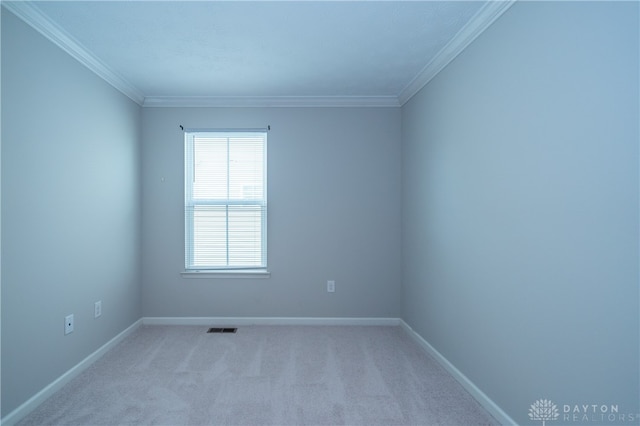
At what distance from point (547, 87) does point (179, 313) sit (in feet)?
12.3

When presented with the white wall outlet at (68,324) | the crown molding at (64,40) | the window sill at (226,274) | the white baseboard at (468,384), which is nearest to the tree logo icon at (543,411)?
the white baseboard at (468,384)

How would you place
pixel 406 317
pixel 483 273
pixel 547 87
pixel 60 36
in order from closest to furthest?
1. pixel 547 87
2. pixel 483 273
3. pixel 60 36
4. pixel 406 317

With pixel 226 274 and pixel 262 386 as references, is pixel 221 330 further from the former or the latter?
pixel 262 386

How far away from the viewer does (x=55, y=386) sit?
6.86ft

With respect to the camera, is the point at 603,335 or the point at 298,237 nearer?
the point at 603,335

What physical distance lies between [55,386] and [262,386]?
1.43 metres

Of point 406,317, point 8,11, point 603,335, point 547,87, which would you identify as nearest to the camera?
point 603,335

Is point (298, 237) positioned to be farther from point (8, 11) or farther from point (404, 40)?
point (8, 11)

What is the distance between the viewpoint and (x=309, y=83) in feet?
9.71

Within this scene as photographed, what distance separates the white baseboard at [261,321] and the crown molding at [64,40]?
2444mm

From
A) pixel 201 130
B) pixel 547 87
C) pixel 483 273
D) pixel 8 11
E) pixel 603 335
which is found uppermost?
pixel 8 11

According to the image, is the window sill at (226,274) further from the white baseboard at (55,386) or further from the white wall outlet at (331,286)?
the white baseboard at (55,386)

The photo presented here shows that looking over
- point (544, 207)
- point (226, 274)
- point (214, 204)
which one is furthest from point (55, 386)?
point (544, 207)

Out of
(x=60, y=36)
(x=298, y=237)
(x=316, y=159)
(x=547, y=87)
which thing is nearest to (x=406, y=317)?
(x=298, y=237)
